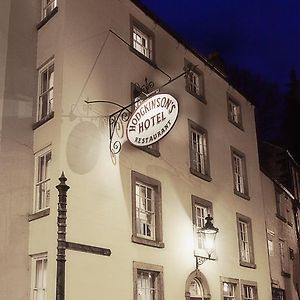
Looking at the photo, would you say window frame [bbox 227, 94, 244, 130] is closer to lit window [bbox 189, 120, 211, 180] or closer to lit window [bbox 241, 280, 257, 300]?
lit window [bbox 189, 120, 211, 180]

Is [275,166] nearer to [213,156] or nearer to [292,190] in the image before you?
[292,190]

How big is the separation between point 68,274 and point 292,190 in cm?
2007

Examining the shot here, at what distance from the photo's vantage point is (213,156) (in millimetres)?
18453

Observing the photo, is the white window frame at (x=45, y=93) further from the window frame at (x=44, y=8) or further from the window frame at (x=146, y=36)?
the window frame at (x=146, y=36)

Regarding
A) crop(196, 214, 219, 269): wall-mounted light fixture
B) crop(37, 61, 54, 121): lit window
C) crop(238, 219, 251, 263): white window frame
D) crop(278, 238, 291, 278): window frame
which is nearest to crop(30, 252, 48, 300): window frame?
crop(37, 61, 54, 121): lit window

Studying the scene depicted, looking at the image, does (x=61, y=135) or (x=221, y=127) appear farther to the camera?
(x=221, y=127)

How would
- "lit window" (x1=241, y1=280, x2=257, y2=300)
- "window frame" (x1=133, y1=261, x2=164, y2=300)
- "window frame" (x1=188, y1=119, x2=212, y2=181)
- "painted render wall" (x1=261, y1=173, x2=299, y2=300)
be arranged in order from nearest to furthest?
"window frame" (x1=133, y1=261, x2=164, y2=300), "window frame" (x1=188, y1=119, x2=212, y2=181), "lit window" (x1=241, y1=280, x2=257, y2=300), "painted render wall" (x1=261, y1=173, x2=299, y2=300)

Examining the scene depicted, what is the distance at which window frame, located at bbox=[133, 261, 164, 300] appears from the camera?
44.3 feet

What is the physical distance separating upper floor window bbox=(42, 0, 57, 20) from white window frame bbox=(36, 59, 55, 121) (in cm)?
172

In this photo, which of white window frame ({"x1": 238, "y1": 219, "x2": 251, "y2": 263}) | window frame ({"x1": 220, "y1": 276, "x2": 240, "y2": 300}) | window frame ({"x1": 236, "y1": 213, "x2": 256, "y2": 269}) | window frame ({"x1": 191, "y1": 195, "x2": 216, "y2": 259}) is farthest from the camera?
white window frame ({"x1": 238, "y1": 219, "x2": 251, "y2": 263})

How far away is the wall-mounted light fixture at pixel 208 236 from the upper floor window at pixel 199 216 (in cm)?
11

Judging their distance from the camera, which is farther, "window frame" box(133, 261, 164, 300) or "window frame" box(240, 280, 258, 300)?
"window frame" box(240, 280, 258, 300)

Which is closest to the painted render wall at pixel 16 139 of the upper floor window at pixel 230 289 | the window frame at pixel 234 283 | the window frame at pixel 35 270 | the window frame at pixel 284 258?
the window frame at pixel 35 270

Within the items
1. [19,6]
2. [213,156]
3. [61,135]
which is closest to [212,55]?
[213,156]
